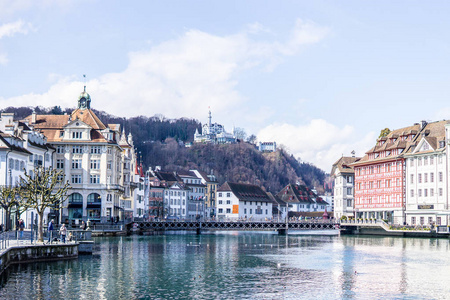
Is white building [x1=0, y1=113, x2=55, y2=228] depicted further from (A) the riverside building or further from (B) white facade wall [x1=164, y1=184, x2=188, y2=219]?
(B) white facade wall [x1=164, y1=184, x2=188, y2=219]

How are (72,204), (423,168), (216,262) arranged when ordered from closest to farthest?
(216,262)
(72,204)
(423,168)

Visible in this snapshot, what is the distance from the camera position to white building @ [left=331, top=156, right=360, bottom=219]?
141500 mm

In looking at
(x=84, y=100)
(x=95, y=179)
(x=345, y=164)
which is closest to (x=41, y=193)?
(x=95, y=179)

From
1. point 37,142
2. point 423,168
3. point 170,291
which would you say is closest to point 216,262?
point 170,291

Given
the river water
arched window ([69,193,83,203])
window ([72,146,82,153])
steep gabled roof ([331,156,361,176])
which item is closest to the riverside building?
steep gabled roof ([331,156,361,176])

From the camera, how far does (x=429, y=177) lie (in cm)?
11325

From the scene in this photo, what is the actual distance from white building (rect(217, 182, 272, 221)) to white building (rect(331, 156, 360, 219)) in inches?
1481

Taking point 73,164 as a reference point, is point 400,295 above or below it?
below

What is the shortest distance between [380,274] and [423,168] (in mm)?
70543

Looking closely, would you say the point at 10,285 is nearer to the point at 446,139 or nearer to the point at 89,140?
the point at 89,140

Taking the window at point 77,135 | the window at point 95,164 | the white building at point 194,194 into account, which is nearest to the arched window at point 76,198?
the window at point 95,164

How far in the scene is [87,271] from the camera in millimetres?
46938

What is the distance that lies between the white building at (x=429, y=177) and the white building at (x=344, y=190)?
23.6 m

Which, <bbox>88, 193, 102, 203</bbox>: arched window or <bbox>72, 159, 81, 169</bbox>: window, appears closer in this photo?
<bbox>88, 193, 102, 203</bbox>: arched window
